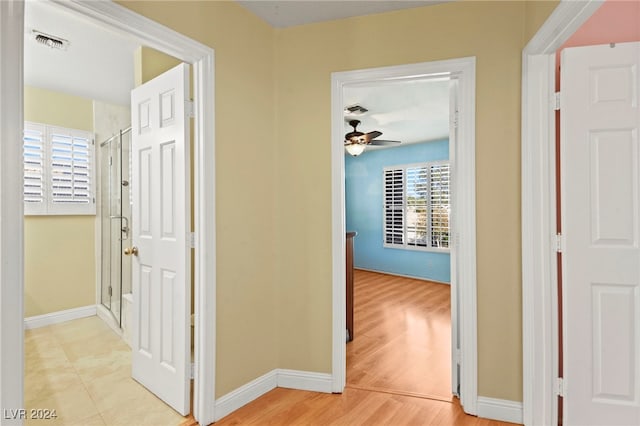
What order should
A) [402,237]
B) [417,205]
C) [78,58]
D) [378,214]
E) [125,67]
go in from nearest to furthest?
[78,58] < [125,67] < [417,205] < [402,237] < [378,214]

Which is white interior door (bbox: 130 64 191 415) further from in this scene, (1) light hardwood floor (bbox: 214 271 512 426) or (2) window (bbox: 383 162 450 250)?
(2) window (bbox: 383 162 450 250)

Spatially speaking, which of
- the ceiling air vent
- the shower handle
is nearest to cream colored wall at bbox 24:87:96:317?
the shower handle

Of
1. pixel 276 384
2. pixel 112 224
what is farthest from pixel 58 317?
pixel 276 384

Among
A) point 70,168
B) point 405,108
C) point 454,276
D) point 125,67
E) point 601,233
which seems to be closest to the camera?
point 601,233

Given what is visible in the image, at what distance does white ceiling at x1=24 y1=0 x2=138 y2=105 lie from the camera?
7.89 feet

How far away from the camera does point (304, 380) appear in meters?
2.44

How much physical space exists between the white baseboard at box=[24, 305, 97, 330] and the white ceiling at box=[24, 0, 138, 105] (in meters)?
2.58

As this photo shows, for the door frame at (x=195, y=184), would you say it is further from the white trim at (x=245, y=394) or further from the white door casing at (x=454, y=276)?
the white door casing at (x=454, y=276)

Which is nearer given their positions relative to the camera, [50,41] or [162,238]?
[162,238]

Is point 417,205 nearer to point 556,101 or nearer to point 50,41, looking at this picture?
point 556,101

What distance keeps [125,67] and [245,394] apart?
3.09m

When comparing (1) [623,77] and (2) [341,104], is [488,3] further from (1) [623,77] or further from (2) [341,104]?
(2) [341,104]

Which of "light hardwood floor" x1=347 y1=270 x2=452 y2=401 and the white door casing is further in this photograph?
"light hardwood floor" x1=347 y1=270 x2=452 y2=401

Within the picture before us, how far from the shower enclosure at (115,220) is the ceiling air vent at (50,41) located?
3.36ft
